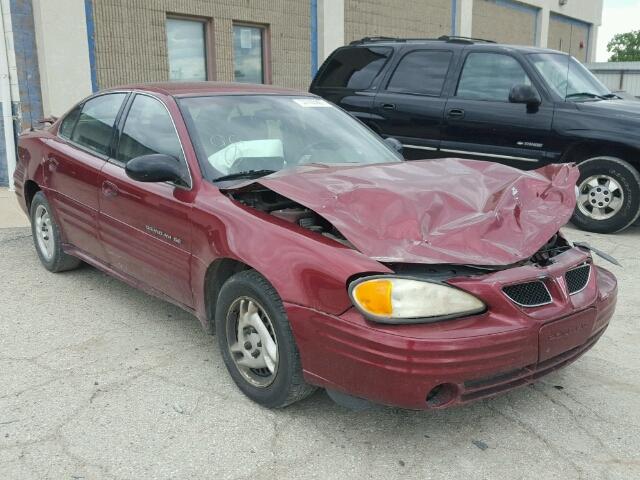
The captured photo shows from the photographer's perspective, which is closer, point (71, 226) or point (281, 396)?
point (281, 396)

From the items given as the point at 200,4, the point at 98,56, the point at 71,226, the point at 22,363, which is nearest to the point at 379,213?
the point at 22,363

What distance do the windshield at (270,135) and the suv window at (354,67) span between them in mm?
3735

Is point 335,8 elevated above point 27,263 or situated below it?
above

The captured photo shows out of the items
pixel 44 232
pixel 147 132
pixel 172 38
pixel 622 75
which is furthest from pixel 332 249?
pixel 622 75

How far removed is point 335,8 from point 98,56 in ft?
16.6

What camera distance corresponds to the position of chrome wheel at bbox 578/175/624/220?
660cm

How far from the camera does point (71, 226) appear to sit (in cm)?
474

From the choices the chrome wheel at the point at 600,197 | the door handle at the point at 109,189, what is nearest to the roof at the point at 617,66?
the chrome wheel at the point at 600,197

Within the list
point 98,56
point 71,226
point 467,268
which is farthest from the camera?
point 98,56

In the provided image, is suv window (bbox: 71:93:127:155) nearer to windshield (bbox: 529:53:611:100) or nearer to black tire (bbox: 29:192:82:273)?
black tire (bbox: 29:192:82:273)


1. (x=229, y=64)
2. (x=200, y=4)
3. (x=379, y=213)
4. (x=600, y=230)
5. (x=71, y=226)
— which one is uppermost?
(x=200, y=4)

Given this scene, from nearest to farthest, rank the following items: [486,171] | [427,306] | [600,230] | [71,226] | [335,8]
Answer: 1. [427,306]
2. [486,171]
3. [71,226]
4. [600,230]
5. [335,8]

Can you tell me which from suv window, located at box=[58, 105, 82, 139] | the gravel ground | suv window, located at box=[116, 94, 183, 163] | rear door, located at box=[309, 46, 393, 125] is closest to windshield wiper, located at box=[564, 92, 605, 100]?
rear door, located at box=[309, 46, 393, 125]

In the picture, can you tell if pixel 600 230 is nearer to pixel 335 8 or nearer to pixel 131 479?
pixel 131 479
